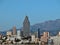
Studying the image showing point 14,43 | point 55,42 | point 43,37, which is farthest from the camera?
point 43,37

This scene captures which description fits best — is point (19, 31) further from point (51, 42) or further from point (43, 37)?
point (51, 42)

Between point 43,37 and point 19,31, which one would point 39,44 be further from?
point 19,31

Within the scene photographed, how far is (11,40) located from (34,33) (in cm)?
288

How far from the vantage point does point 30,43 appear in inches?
882

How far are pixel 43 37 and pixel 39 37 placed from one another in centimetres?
125

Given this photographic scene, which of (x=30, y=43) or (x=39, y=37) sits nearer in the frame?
(x=30, y=43)

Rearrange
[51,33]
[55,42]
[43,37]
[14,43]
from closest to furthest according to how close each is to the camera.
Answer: [55,42] → [14,43] → [43,37] → [51,33]

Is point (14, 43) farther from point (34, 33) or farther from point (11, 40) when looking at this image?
point (34, 33)

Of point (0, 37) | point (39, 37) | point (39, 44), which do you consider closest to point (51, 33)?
point (39, 37)

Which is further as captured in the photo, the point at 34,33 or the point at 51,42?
the point at 34,33

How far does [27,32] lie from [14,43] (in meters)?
4.21

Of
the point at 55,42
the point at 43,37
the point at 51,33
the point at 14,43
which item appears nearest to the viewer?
the point at 55,42

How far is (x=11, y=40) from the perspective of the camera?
76.7 ft

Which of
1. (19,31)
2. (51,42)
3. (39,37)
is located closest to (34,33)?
(39,37)
